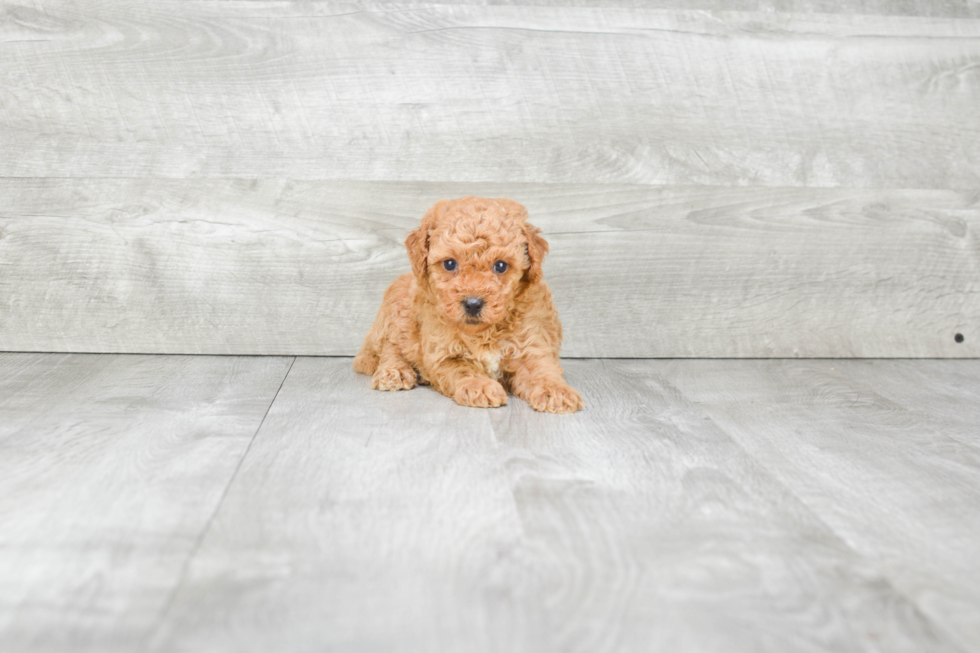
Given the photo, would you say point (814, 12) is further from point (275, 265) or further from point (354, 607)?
point (354, 607)

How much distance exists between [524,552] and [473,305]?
68 centimetres

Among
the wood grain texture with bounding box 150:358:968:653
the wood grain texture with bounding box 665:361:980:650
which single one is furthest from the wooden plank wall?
the wood grain texture with bounding box 150:358:968:653

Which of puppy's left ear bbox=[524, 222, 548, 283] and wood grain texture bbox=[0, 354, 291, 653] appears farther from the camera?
puppy's left ear bbox=[524, 222, 548, 283]

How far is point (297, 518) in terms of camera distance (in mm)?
1145

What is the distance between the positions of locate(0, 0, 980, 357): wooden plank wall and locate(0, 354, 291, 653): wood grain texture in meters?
0.30

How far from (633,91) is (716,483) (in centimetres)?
132

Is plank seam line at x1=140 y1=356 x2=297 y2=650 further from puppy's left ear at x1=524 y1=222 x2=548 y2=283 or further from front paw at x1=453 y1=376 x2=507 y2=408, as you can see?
puppy's left ear at x1=524 y1=222 x2=548 y2=283

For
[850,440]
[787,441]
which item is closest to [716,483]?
[787,441]

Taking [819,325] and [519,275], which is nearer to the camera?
[519,275]

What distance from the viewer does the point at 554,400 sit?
5.53ft

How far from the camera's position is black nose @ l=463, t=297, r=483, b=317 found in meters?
1.64

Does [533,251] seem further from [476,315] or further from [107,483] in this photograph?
[107,483]

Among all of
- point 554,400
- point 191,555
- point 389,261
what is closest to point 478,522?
point 191,555

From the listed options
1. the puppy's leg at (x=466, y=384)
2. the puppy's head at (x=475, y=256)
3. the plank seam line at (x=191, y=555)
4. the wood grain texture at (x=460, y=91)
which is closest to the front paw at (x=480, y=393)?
the puppy's leg at (x=466, y=384)
